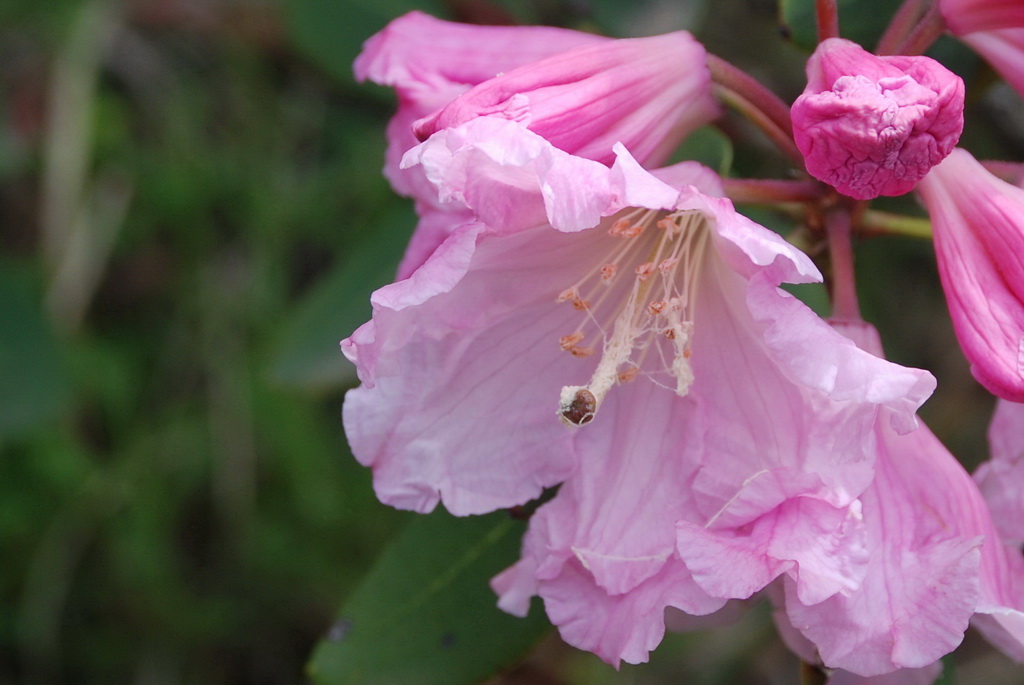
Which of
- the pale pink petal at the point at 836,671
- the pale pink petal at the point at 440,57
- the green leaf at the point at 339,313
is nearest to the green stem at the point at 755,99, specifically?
the pale pink petal at the point at 440,57

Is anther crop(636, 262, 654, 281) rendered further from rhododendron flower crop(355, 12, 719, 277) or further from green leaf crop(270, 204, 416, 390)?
green leaf crop(270, 204, 416, 390)

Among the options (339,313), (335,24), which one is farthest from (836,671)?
(335,24)

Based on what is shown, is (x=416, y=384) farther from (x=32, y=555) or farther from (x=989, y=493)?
(x=32, y=555)

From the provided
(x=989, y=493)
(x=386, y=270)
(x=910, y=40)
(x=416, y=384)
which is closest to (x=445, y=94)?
(x=416, y=384)

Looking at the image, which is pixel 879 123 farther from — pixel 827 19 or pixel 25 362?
pixel 25 362

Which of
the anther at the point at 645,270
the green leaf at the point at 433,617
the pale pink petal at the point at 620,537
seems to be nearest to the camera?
the pale pink petal at the point at 620,537

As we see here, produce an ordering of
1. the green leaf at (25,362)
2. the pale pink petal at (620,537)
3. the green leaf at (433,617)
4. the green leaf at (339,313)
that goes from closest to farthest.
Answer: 1. the pale pink petal at (620,537)
2. the green leaf at (433,617)
3. the green leaf at (339,313)
4. the green leaf at (25,362)

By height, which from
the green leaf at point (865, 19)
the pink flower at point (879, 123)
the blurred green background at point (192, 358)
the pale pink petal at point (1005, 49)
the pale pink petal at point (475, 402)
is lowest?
the blurred green background at point (192, 358)

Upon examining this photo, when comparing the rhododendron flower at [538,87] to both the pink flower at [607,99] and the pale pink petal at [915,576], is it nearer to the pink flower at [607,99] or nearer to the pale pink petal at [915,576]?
the pink flower at [607,99]
